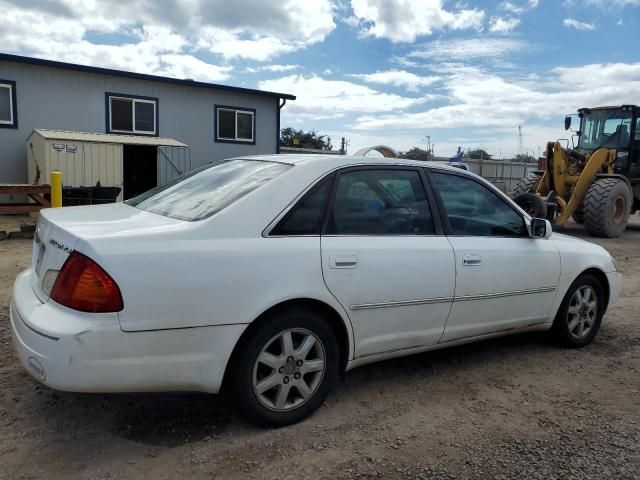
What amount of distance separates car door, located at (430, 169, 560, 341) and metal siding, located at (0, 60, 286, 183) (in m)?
12.7

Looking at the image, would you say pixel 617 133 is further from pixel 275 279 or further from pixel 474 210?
pixel 275 279

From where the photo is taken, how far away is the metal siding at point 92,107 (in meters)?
13.2

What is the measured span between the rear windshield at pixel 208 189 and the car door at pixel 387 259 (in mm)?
491

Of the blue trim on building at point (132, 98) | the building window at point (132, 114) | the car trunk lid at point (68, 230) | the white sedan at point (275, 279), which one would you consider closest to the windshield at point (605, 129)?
the white sedan at point (275, 279)

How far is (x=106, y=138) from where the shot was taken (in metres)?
13.2

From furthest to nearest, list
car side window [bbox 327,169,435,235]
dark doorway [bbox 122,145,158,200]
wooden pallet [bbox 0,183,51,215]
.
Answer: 1. dark doorway [bbox 122,145,158,200]
2. wooden pallet [bbox 0,183,51,215]
3. car side window [bbox 327,169,435,235]

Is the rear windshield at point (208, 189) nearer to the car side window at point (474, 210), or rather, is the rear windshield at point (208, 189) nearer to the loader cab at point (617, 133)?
the car side window at point (474, 210)

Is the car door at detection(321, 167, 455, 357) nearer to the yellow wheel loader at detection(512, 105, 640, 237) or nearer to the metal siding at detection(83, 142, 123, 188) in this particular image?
the yellow wheel loader at detection(512, 105, 640, 237)

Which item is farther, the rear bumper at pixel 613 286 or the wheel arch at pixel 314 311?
the rear bumper at pixel 613 286

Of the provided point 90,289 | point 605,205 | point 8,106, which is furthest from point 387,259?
point 8,106

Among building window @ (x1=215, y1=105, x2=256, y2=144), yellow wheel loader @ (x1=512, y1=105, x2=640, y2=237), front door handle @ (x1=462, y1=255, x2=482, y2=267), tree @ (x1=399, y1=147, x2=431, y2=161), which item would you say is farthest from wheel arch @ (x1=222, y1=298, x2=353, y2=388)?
tree @ (x1=399, y1=147, x2=431, y2=161)

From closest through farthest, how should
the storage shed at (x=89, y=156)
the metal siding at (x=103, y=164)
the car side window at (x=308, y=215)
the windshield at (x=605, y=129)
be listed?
the car side window at (x=308, y=215) → the storage shed at (x=89, y=156) → the metal siding at (x=103, y=164) → the windshield at (x=605, y=129)

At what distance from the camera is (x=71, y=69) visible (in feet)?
44.7

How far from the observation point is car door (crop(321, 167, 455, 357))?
310 cm
